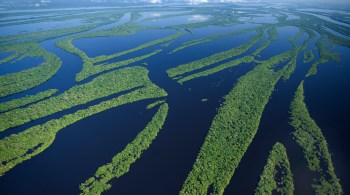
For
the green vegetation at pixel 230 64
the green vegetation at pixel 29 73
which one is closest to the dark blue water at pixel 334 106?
the green vegetation at pixel 230 64

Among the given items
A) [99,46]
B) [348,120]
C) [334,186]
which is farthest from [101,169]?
[99,46]

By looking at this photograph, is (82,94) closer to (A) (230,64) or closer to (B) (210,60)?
(B) (210,60)

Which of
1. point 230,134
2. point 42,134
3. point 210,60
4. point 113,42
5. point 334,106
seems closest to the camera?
point 230,134

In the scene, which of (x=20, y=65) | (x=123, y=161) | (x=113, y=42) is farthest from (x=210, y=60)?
(x=20, y=65)

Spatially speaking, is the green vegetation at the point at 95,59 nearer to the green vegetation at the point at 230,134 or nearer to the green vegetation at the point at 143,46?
the green vegetation at the point at 143,46

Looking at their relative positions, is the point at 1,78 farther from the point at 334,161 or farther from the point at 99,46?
the point at 334,161

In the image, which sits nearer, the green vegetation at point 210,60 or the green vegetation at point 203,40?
the green vegetation at point 210,60
